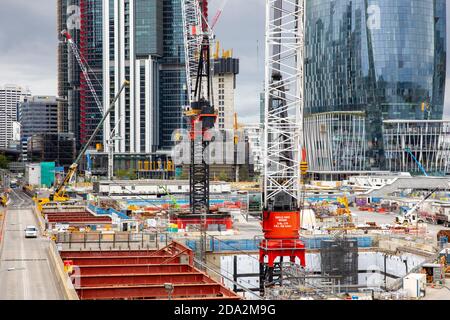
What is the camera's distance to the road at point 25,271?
23.0 metres

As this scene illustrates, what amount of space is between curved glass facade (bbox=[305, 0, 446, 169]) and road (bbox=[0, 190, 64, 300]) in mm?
115325

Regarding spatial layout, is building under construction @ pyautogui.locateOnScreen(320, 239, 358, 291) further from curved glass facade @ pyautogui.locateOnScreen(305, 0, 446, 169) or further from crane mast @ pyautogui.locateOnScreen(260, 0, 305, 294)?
curved glass facade @ pyautogui.locateOnScreen(305, 0, 446, 169)

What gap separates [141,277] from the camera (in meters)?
28.6

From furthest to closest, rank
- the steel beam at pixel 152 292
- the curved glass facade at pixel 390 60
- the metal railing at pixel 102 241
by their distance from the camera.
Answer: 1. the curved glass facade at pixel 390 60
2. the metal railing at pixel 102 241
3. the steel beam at pixel 152 292

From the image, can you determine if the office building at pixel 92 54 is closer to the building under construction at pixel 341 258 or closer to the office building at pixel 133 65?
the office building at pixel 133 65

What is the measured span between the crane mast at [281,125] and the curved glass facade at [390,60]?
113m

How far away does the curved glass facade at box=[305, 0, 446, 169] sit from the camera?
151625 mm

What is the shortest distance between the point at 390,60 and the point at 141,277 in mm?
131724

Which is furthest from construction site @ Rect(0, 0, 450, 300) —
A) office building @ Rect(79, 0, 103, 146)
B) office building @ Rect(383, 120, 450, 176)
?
office building @ Rect(79, 0, 103, 146)

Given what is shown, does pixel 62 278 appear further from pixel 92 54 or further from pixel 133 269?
pixel 92 54

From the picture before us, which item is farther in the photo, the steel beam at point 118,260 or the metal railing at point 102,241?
the metal railing at point 102,241

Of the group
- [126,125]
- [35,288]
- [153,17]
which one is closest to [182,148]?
[126,125]

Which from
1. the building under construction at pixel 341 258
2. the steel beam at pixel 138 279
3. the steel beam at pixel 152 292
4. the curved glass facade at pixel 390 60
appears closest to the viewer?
the steel beam at pixel 152 292

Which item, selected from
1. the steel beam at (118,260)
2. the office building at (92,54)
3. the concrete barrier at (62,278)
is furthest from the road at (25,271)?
the office building at (92,54)
